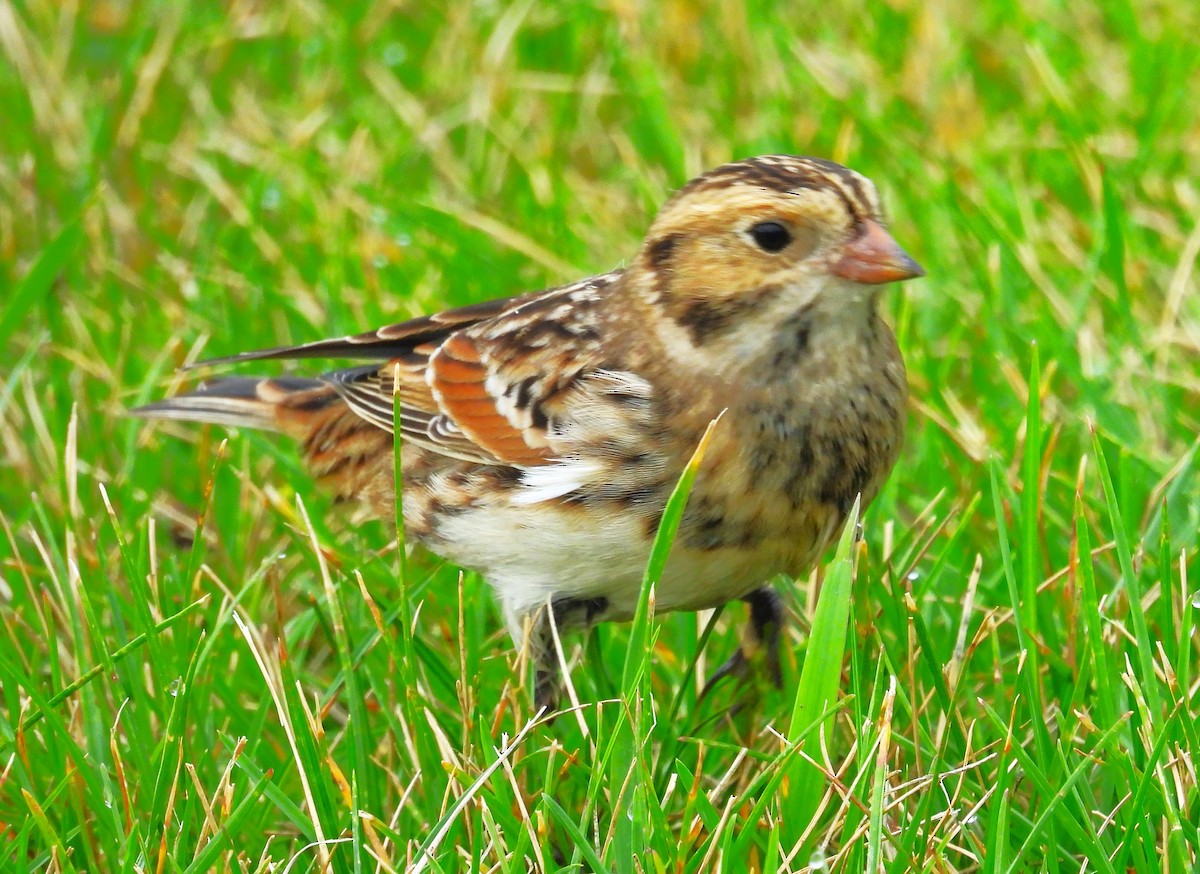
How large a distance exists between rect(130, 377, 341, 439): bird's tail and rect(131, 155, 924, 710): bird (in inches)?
29.2

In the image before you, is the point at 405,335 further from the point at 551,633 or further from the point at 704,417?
the point at 704,417

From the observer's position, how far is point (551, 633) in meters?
3.80

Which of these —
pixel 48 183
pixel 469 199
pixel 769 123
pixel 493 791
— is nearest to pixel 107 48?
pixel 48 183

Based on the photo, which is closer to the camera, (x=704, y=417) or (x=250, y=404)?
(x=704, y=417)

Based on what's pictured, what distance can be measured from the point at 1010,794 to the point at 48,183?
4403 millimetres

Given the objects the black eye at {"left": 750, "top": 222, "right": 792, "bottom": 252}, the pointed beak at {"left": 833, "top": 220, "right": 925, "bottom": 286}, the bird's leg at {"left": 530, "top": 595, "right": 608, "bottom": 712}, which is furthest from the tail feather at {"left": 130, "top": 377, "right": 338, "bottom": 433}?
the pointed beak at {"left": 833, "top": 220, "right": 925, "bottom": 286}

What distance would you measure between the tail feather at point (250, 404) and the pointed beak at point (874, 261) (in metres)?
1.62

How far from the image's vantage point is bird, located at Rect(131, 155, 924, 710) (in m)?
3.46

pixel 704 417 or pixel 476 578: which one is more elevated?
pixel 704 417

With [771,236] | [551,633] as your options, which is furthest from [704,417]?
[551,633]

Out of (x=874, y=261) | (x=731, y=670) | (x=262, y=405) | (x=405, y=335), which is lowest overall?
(x=731, y=670)

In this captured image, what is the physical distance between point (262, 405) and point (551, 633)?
1207 millimetres

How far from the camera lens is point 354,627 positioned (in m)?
4.18

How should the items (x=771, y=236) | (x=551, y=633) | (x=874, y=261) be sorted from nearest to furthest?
(x=874, y=261) → (x=771, y=236) → (x=551, y=633)
